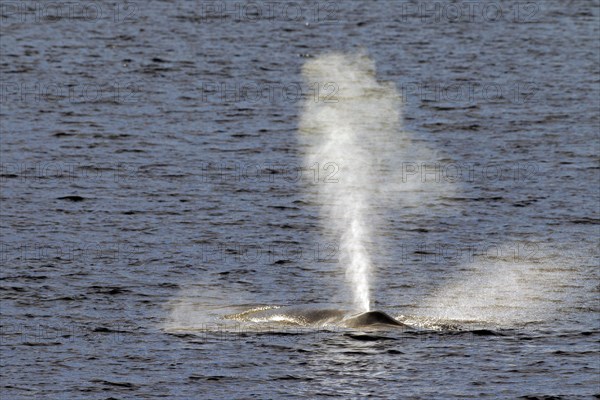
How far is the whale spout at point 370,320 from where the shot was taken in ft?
127

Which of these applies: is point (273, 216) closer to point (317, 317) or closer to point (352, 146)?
point (352, 146)

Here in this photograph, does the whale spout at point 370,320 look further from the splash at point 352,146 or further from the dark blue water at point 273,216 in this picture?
the splash at point 352,146

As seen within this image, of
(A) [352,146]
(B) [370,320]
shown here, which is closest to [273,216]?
(A) [352,146]

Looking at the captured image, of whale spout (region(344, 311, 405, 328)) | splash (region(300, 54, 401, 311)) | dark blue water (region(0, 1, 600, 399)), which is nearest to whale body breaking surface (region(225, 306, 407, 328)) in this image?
whale spout (region(344, 311, 405, 328))

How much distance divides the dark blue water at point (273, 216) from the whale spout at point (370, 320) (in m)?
0.52

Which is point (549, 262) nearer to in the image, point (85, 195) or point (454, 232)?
point (454, 232)

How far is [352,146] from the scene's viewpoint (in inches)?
2544

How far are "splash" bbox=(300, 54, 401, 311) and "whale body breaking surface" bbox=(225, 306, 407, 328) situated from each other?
4.02ft

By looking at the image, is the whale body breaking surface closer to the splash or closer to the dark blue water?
the dark blue water

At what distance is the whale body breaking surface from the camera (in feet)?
127

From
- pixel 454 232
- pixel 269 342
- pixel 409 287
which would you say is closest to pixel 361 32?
pixel 454 232

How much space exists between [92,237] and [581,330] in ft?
53.2

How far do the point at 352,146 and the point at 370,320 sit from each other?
86.2ft

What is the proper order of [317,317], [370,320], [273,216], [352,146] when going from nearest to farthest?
[370,320]
[317,317]
[273,216]
[352,146]
